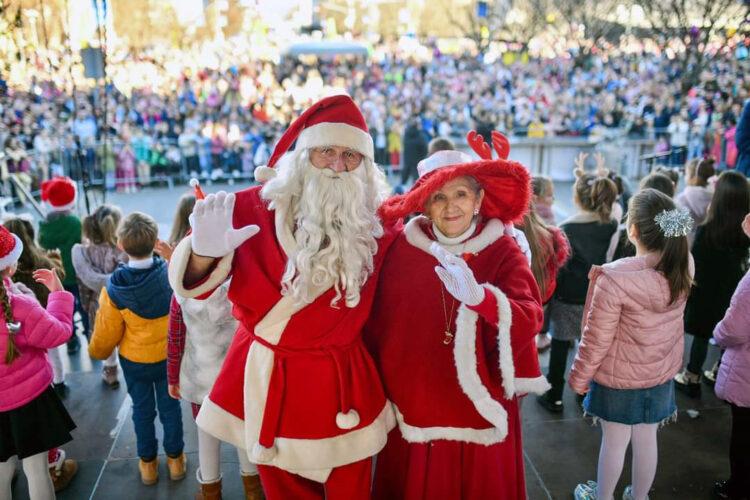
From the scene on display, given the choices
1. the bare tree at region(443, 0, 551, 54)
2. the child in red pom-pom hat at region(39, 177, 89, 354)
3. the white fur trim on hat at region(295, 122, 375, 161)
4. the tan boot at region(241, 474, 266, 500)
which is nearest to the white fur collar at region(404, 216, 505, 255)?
the white fur trim on hat at region(295, 122, 375, 161)

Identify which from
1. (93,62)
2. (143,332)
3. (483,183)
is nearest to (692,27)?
(93,62)

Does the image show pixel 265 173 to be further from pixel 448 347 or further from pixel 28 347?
pixel 28 347

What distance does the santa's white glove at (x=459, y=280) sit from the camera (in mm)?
2020

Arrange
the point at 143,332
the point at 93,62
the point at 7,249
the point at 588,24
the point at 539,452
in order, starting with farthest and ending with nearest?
the point at 588,24 → the point at 93,62 → the point at 539,452 → the point at 143,332 → the point at 7,249

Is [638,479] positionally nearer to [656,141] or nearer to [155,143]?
[656,141]

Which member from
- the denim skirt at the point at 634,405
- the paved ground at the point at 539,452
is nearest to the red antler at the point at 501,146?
the denim skirt at the point at 634,405

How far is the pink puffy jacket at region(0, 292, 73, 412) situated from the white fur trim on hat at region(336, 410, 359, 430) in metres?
1.43

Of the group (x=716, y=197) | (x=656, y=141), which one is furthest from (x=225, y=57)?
(x=716, y=197)

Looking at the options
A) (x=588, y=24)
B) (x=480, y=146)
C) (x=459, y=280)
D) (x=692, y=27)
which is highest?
(x=588, y=24)

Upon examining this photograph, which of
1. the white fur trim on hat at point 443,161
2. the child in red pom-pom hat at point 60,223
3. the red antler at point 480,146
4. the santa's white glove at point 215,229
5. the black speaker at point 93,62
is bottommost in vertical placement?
the child in red pom-pom hat at point 60,223

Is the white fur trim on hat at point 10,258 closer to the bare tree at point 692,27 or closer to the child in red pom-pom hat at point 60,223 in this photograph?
the child in red pom-pom hat at point 60,223

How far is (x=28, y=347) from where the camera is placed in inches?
108

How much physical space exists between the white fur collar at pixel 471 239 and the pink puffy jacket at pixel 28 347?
1.67 metres

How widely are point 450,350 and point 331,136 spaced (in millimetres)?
903
